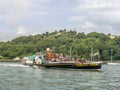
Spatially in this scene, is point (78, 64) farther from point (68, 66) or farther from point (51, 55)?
point (51, 55)

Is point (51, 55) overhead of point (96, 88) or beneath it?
overhead

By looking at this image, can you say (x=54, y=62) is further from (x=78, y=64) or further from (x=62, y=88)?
(x=62, y=88)

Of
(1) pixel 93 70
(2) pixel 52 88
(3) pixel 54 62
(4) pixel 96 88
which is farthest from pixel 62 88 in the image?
(3) pixel 54 62

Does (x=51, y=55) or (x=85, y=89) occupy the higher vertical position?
(x=51, y=55)

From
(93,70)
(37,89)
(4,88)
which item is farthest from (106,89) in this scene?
(93,70)

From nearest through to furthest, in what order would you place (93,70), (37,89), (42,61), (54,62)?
(37,89), (93,70), (54,62), (42,61)

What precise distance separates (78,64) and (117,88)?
6273 cm

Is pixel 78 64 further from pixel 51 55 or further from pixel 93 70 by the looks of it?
pixel 51 55

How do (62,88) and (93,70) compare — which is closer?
(62,88)

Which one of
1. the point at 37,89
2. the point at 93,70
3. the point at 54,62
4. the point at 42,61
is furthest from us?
the point at 42,61

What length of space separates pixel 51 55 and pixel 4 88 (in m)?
97.7

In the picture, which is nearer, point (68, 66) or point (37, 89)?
point (37, 89)

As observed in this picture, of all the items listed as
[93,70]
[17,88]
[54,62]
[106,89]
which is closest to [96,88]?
[106,89]

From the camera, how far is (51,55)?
159750mm
